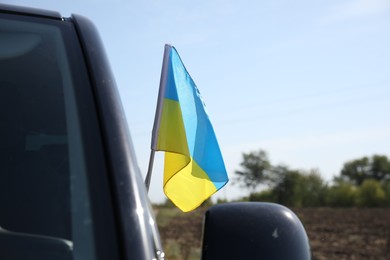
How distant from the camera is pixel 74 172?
1434 mm

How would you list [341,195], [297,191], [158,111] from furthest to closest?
[297,191]
[341,195]
[158,111]

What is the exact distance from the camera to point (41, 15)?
5.51 ft

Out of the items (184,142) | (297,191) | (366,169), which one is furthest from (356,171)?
(184,142)

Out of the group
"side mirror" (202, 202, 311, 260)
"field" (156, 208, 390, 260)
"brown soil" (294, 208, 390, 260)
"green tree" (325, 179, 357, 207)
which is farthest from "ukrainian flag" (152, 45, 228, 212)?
"green tree" (325, 179, 357, 207)

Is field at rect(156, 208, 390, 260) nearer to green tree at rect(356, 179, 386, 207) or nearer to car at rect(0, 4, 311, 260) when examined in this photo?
car at rect(0, 4, 311, 260)

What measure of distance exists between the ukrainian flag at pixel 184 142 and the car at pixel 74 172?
3.61 feet

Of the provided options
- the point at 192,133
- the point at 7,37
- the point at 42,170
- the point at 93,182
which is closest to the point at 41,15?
the point at 7,37

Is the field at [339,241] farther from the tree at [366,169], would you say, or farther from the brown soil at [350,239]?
the tree at [366,169]

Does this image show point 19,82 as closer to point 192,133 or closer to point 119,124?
point 119,124

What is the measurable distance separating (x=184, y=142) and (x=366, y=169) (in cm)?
9242

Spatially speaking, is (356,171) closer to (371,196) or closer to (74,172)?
(371,196)

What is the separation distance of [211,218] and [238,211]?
68mm

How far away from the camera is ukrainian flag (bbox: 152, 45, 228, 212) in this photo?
9.27 feet

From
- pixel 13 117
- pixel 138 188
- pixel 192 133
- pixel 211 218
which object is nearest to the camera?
pixel 138 188
